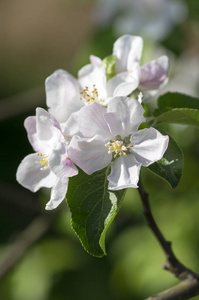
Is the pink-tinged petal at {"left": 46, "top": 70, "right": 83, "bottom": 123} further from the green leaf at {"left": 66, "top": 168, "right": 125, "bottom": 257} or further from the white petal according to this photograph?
the green leaf at {"left": 66, "top": 168, "right": 125, "bottom": 257}

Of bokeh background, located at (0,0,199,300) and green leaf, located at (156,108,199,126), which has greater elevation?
green leaf, located at (156,108,199,126)

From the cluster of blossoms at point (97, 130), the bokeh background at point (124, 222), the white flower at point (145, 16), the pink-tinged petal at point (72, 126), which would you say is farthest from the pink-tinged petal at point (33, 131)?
the white flower at point (145, 16)

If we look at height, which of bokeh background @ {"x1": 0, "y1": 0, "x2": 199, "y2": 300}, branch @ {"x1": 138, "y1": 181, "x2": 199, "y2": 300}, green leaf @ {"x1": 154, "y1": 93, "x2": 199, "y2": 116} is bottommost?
bokeh background @ {"x1": 0, "y1": 0, "x2": 199, "y2": 300}

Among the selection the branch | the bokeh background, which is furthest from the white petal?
the bokeh background

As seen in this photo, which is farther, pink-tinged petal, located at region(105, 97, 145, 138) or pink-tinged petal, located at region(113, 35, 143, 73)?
pink-tinged petal, located at region(113, 35, 143, 73)

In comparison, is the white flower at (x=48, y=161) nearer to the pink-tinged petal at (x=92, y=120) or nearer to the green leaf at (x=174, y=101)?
the pink-tinged petal at (x=92, y=120)

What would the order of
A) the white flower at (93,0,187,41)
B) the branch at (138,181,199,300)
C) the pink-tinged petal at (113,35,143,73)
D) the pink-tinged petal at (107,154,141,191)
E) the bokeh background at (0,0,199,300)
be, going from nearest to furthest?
the pink-tinged petal at (107,154,141,191)
the branch at (138,181,199,300)
the pink-tinged petal at (113,35,143,73)
the bokeh background at (0,0,199,300)
the white flower at (93,0,187,41)

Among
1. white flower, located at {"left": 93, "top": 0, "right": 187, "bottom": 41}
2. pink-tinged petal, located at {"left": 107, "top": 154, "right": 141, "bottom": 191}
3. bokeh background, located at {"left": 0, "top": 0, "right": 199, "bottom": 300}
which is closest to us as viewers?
pink-tinged petal, located at {"left": 107, "top": 154, "right": 141, "bottom": 191}
